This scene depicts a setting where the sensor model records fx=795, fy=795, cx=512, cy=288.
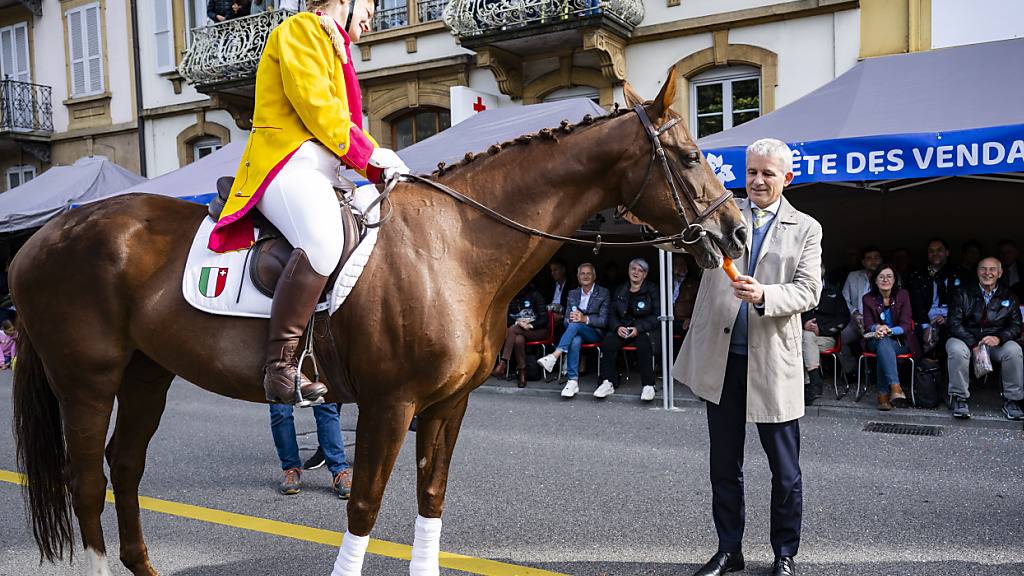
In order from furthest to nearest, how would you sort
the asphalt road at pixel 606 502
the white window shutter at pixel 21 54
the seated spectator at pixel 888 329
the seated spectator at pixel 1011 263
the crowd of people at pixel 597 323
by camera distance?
the white window shutter at pixel 21 54 → the crowd of people at pixel 597 323 → the seated spectator at pixel 1011 263 → the seated spectator at pixel 888 329 → the asphalt road at pixel 606 502

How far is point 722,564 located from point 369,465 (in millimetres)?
1790

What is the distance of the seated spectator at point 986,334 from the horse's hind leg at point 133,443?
6868 millimetres

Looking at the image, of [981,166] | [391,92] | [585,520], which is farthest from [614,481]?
[391,92]

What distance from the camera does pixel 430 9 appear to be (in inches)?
586

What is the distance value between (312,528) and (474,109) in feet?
31.1

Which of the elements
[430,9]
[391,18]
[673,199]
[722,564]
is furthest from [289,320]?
[391,18]

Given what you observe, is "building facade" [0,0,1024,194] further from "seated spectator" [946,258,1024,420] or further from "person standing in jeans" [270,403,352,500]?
"person standing in jeans" [270,403,352,500]

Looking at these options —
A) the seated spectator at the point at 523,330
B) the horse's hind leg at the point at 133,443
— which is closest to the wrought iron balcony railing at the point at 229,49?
the seated spectator at the point at 523,330

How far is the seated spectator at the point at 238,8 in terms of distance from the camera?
1623cm

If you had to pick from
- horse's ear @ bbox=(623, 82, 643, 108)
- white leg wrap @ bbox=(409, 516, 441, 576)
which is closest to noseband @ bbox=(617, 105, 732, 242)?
horse's ear @ bbox=(623, 82, 643, 108)

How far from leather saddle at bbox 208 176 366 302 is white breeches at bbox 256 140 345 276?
0.03 metres

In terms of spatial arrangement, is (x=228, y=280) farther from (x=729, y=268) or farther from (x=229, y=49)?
(x=229, y=49)

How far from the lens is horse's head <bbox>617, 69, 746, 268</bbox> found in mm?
3086

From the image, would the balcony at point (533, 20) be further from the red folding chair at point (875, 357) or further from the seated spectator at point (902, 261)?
the red folding chair at point (875, 357)
